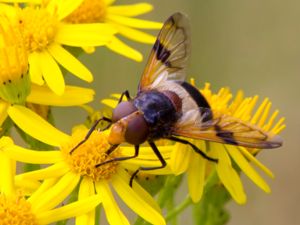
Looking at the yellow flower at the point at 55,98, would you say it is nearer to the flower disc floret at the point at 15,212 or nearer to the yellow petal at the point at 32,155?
the yellow petal at the point at 32,155

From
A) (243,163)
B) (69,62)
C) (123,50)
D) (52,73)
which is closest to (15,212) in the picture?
(52,73)

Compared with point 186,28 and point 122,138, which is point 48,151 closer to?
point 122,138

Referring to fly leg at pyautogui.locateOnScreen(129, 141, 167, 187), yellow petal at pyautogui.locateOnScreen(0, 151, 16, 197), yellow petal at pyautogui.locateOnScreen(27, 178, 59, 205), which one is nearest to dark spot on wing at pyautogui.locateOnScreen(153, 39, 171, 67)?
fly leg at pyautogui.locateOnScreen(129, 141, 167, 187)

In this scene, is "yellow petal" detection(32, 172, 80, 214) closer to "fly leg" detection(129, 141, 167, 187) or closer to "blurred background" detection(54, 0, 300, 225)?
"fly leg" detection(129, 141, 167, 187)

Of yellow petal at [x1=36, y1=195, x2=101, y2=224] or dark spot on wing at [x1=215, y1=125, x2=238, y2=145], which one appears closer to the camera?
yellow petal at [x1=36, y1=195, x2=101, y2=224]

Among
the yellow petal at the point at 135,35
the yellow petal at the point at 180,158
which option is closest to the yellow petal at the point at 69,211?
the yellow petal at the point at 180,158

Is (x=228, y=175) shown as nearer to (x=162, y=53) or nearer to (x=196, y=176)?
(x=196, y=176)
